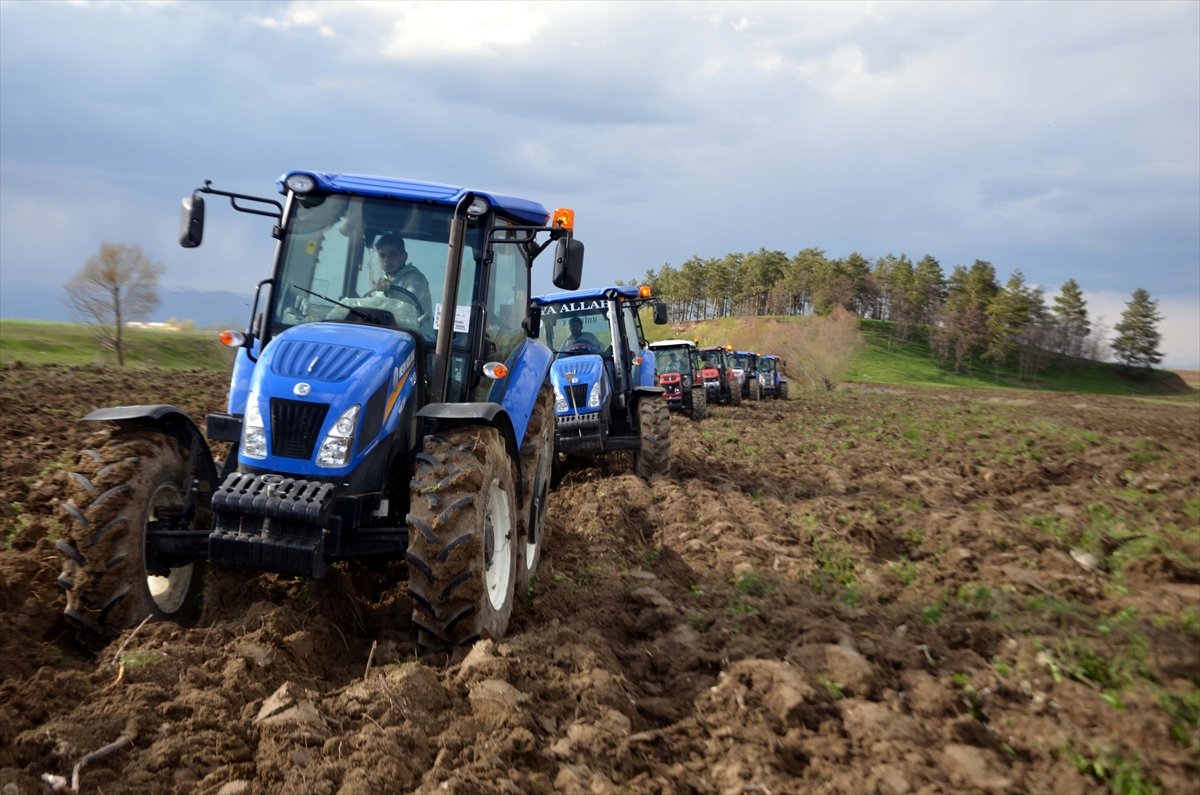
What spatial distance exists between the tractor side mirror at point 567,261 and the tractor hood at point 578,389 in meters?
4.46

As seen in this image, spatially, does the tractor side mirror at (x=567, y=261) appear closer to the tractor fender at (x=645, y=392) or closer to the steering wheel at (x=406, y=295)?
the steering wheel at (x=406, y=295)

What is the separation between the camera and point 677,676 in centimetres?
400

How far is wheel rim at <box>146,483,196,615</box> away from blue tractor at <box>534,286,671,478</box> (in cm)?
563

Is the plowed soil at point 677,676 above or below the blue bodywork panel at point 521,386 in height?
below

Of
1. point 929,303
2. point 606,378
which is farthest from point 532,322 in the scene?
point 929,303

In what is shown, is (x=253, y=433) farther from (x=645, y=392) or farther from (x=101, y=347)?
(x=101, y=347)

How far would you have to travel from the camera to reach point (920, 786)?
2811mm

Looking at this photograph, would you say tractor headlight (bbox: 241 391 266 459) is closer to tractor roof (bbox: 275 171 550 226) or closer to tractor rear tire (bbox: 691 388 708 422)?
tractor roof (bbox: 275 171 550 226)

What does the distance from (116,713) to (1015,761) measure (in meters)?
3.14

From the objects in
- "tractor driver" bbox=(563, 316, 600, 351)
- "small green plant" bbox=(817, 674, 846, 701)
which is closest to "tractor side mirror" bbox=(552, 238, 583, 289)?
"small green plant" bbox=(817, 674, 846, 701)

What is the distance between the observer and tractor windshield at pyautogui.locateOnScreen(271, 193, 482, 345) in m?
5.08

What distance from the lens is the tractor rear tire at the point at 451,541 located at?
3.91m

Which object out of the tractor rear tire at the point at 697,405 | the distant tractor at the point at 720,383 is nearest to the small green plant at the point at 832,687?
the tractor rear tire at the point at 697,405

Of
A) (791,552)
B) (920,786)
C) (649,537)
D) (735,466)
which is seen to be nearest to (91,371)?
(735,466)
